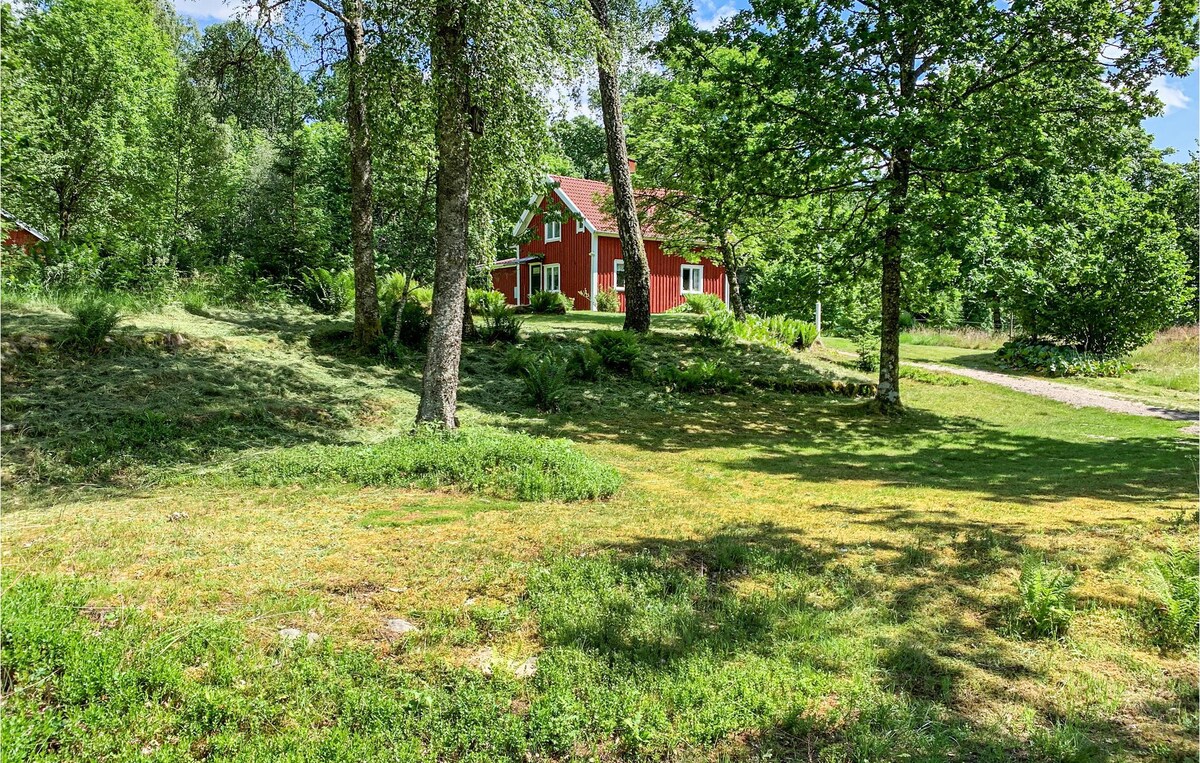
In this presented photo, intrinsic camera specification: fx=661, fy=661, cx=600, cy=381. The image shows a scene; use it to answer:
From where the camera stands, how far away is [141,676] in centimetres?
286

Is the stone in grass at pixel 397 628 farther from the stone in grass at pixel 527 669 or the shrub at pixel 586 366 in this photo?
the shrub at pixel 586 366

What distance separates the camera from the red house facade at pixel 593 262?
30094 millimetres

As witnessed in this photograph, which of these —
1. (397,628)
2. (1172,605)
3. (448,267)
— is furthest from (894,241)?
(397,628)

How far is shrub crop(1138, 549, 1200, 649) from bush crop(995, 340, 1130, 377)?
20.5 m

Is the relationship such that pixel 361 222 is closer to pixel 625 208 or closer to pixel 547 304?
pixel 625 208

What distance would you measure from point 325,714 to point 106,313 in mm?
9067

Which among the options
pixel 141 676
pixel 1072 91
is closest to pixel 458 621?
pixel 141 676

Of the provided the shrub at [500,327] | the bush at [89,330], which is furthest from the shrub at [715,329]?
the bush at [89,330]

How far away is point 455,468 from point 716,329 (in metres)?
11.7

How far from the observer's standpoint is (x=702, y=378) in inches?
545

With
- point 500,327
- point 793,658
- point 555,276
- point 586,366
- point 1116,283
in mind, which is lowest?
point 793,658

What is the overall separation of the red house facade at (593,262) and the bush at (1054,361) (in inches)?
478

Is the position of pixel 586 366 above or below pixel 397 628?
above

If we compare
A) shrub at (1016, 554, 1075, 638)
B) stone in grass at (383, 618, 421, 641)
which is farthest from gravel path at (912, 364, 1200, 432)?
stone in grass at (383, 618, 421, 641)
